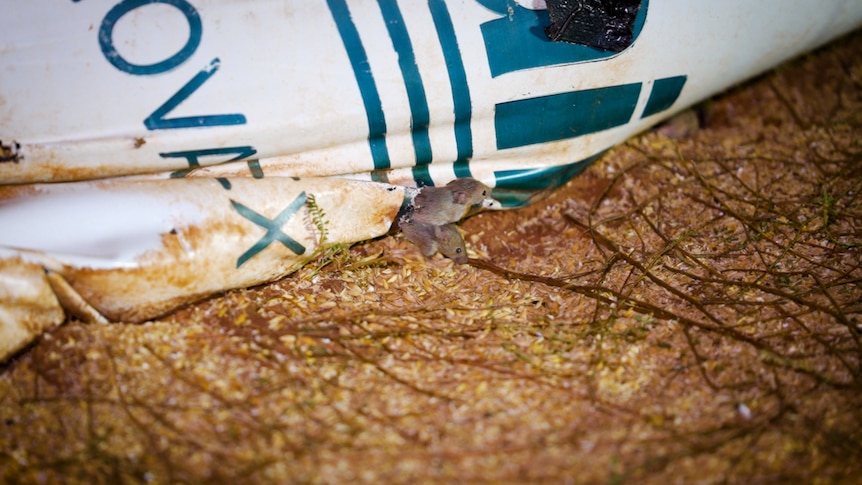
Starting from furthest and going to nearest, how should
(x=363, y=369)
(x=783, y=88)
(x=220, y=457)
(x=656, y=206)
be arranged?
1. (x=783, y=88)
2. (x=656, y=206)
3. (x=363, y=369)
4. (x=220, y=457)

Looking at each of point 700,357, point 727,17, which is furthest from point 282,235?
point 727,17

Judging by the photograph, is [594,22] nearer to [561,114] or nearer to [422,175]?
[561,114]

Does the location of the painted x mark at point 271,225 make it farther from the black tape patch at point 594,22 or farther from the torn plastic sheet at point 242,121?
the black tape patch at point 594,22

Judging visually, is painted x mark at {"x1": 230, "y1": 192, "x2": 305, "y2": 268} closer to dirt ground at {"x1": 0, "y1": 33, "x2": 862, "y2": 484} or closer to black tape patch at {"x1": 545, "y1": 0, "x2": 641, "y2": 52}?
dirt ground at {"x1": 0, "y1": 33, "x2": 862, "y2": 484}

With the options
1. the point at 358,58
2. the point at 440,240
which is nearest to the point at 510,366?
the point at 440,240

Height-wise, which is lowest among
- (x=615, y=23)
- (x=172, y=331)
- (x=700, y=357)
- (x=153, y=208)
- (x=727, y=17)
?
(x=172, y=331)

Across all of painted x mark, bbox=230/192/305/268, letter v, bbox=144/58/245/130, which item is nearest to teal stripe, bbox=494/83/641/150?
painted x mark, bbox=230/192/305/268

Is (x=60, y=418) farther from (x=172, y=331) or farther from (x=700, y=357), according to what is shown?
(x=700, y=357)
